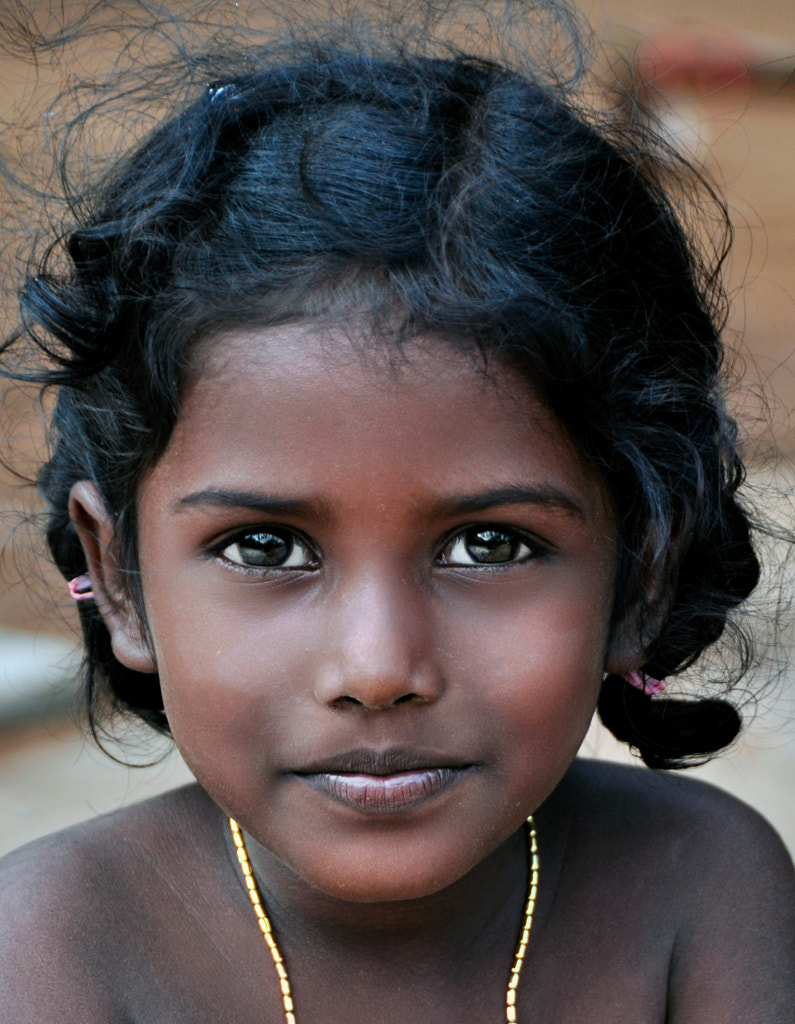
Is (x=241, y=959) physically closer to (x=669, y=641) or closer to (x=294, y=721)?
(x=294, y=721)

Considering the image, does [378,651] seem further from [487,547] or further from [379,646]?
[487,547]

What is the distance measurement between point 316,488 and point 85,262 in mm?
380

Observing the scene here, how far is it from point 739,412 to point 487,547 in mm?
608

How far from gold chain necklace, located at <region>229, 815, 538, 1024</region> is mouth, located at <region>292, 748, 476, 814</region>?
0.23 m

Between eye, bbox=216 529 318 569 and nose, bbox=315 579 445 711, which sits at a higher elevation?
eye, bbox=216 529 318 569

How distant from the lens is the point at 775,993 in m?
1.44

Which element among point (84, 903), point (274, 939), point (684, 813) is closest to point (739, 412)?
point (684, 813)

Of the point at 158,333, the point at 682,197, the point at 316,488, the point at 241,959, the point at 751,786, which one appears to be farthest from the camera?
the point at 751,786

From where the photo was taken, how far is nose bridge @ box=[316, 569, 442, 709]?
1082mm

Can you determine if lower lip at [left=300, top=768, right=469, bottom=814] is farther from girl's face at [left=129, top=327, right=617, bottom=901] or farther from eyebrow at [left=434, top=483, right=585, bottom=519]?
eyebrow at [left=434, top=483, right=585, bottom=519]

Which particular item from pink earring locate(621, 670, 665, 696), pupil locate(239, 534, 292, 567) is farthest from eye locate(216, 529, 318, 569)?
pink earring locate(621, 670, 665, 696)

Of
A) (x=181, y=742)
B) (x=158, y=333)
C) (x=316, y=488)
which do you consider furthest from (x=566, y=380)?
(x=181, y=742)

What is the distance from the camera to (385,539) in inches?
44.1

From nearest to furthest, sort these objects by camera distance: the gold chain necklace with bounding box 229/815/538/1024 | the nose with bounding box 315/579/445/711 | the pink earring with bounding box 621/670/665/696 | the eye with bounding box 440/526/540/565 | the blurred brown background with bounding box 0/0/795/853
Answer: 1. the nose with bounding box 315/579/445/711
2. the eye with bounding box 440/526/540/565
3. the gold chain necklace with bounding box 229/815/538/1024
4. the pink earring with bounding box 621/670/665/696
5. the blurred brown background with bounding box 0/0/795/853
